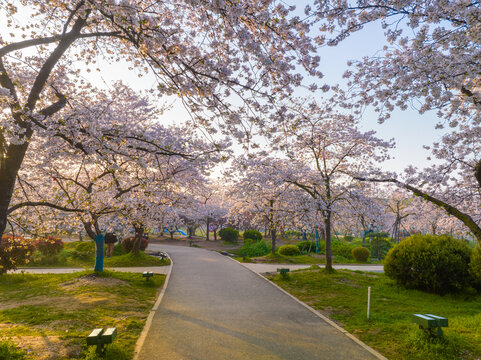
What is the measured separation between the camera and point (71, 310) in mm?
7715

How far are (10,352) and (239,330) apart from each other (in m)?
4.34

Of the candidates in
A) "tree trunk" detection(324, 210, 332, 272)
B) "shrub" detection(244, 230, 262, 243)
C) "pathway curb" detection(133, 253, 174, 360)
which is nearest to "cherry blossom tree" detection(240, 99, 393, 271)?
"tree trunk" detection(324, 210, 332, 272)

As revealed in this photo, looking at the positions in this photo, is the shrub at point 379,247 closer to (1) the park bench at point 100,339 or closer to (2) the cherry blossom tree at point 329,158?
(2) the cherry blossom tree at point 329,158

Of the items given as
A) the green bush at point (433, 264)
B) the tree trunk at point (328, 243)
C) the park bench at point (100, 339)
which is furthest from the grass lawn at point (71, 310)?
the green bush at point (433, 264)

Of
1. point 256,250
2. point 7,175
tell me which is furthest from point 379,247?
point 7,175

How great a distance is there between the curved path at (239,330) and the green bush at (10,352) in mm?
1986

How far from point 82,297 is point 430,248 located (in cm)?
1285

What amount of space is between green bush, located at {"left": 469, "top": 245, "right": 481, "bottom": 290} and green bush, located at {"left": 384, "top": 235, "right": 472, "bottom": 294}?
245mm

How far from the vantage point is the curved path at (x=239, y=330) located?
5.32m

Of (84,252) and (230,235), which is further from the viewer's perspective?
(230,235)

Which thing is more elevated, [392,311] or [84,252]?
[392,311]

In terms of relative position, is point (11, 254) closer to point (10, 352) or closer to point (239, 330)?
point (10, 352)

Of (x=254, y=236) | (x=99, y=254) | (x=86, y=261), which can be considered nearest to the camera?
(x=99, y=254)

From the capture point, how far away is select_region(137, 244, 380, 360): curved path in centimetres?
532
